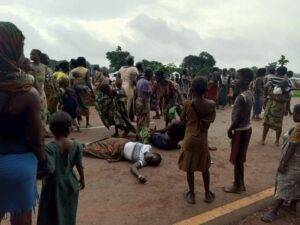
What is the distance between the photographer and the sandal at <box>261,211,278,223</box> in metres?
5.27

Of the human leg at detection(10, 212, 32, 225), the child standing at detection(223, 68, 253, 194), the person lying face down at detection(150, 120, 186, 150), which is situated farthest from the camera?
the person lying face down at detection(150, 120, 186, 150)

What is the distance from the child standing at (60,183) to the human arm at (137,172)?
2499 millimetres

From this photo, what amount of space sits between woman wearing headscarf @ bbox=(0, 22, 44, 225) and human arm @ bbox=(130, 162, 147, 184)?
3209 mm

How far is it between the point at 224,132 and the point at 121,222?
6545 mm

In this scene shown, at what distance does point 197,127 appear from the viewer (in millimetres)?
5438

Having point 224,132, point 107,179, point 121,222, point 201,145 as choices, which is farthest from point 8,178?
point 224,132

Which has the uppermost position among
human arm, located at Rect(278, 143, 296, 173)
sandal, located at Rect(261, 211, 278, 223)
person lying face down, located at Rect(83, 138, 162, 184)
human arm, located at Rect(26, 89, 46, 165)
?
human arm, located at Rect(26, 89, 46, 165)

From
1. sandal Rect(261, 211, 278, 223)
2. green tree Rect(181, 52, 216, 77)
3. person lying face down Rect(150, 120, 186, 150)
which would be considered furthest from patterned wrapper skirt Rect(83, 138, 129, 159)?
green tree Rect(181, 52, 216, 77)

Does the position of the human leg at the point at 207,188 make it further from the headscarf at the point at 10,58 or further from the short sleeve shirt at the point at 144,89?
the short sleeve shirt at the point at 144,89

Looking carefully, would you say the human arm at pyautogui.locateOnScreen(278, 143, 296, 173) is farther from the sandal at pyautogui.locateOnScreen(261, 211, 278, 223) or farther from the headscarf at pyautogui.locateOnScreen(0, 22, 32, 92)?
the headscarf at pyautogui.locateOnScreen(0, 22, 32, 92)

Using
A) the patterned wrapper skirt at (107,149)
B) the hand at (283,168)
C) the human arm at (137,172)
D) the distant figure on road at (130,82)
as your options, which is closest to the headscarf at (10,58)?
the hand at (283,168)

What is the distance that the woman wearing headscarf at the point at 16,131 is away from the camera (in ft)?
9.80

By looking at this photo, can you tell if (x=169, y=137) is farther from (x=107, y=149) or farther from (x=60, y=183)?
(x=60, y=183)

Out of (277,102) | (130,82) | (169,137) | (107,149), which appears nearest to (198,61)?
(130,82)
